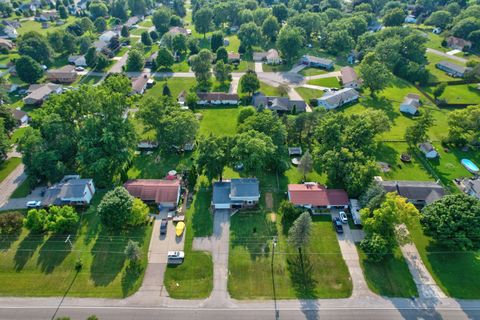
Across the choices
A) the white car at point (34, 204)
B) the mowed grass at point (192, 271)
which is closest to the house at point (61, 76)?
the white car at point (34, 204)

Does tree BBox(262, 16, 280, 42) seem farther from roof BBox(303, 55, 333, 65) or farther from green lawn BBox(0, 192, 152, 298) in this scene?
green lawn BBox(0, 192, 152, 298)

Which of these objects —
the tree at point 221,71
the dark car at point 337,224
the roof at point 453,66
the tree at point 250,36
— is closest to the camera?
the dark car at point 337,224

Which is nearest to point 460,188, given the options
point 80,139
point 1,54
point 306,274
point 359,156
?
point 359,156

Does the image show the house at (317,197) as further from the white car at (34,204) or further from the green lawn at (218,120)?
the white car at (34,204)

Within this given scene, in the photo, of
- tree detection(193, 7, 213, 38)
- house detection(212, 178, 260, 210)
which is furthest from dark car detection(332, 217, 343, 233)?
tree detection(193, 7, 213, 38)

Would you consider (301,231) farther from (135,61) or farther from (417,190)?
(135,61)

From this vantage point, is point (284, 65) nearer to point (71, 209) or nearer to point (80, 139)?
point (80, 139)

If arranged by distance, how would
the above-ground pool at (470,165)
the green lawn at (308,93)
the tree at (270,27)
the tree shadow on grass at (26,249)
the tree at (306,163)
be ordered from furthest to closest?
the tree at (270,27) → the green lawn at (308,93) → the above-ground pool at (470,165) → the tree at (306,163) → the tree shadow on grass at (26,249)
